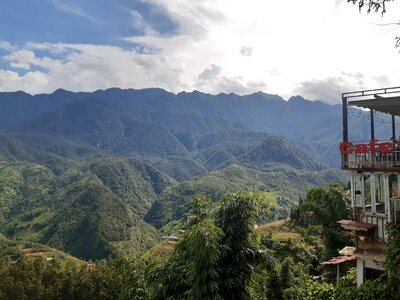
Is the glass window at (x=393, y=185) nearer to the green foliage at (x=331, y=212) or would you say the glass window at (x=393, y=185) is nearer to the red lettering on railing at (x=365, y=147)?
the red lettering on railing at (x=365, y=147)

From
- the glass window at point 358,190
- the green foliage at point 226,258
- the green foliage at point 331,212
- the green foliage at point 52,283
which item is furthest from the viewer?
the green foliage at point 52,283

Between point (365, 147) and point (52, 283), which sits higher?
point (365, 147)

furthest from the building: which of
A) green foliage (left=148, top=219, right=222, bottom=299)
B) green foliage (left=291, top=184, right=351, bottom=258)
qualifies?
green foliage (left=291, top=184, right=351, bottom=258)

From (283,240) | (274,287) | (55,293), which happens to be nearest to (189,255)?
(274,287)

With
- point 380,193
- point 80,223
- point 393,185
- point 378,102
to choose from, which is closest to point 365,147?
point 380,193

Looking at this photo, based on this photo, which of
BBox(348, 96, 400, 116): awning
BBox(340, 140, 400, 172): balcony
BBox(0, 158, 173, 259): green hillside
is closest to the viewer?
BBox(340, 140, 400, 172): balcony

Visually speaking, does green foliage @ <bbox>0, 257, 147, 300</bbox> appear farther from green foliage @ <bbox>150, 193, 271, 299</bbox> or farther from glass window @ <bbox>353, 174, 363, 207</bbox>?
glass window @ <bbox>353, 174, 363, 207</bbox>

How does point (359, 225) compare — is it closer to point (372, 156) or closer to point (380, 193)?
point (380, 193)

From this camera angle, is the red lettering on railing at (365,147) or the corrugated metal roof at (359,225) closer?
the red lettering on railing at (365,147)

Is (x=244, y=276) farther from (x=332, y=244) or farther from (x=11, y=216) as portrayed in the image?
(x=11, y=216)

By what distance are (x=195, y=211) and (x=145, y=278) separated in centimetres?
277

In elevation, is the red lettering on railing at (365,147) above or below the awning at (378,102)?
below

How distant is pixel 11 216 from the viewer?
16938 centimetres

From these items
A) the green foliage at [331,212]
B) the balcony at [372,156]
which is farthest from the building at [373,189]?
the green foliage at [331,212]
